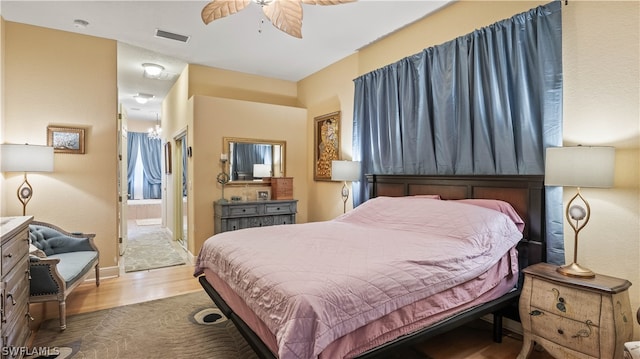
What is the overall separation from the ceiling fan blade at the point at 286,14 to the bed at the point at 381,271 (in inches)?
62.5

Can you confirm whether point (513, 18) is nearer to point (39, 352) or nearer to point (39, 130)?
point (39, 352)

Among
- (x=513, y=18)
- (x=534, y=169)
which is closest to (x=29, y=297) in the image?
(x=534, y=169)

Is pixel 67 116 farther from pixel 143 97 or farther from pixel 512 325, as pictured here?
pixel 512 325

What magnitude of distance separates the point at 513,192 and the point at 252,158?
3495 millimetres

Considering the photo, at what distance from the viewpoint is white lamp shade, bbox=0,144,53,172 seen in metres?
2.90

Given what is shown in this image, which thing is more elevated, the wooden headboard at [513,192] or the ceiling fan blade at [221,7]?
the ceiling fan blade at [221,7]

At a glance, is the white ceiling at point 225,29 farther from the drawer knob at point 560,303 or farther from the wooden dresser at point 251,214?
the drawer knob at point 560,303

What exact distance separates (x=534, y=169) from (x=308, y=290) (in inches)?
79.7

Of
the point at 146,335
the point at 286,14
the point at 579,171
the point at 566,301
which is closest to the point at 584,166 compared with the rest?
the point at 579,171

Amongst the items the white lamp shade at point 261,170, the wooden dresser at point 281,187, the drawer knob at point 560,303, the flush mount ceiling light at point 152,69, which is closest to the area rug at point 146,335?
the drawer knob at point 560,303

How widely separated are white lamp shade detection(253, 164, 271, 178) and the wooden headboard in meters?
2.39

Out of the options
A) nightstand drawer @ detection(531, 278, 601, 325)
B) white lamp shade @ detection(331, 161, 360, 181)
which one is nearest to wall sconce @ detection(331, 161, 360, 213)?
white lamp shade @ detection(331, 161, 360, 181)

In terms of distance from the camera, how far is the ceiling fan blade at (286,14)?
2.12 meters

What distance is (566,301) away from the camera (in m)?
1.83
